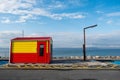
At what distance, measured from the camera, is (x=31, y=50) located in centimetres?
3775

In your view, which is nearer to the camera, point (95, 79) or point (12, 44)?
point (95, 79)

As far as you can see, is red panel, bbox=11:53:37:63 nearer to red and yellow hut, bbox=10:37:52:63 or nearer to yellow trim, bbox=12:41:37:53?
red and yellow hut, bbox=10:37:52:63

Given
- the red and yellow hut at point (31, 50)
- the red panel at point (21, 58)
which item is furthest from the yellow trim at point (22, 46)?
the red panel at point (21, 58)

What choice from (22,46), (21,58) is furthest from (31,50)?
(21,58)

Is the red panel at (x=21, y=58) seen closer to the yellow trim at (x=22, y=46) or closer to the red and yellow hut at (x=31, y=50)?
the red and yellow hut at (x=31, y=50)

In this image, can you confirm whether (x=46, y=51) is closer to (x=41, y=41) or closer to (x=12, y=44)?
(x=41, y=41)

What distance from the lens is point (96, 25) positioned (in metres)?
41.1

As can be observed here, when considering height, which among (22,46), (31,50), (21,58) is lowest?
(21,58)

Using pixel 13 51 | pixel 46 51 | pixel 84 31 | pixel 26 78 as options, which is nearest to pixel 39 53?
pixel 46 51

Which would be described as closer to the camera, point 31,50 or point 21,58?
point 31,50

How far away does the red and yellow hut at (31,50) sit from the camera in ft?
122

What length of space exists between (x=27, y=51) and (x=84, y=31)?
8.62 metres

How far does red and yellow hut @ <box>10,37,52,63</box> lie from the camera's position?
3731 centimetres

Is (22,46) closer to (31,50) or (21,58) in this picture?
(31,50)
